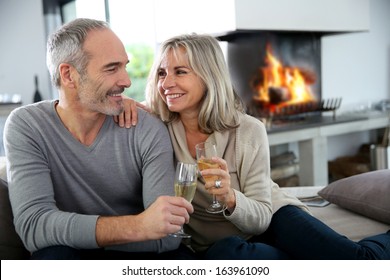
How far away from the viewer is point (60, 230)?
1.37 m

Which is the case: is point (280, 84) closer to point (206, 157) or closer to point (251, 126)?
point (251, 126)

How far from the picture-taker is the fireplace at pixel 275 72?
12.8ft

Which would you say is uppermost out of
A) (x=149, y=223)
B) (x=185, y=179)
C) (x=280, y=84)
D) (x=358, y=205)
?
(x=280, y=84)

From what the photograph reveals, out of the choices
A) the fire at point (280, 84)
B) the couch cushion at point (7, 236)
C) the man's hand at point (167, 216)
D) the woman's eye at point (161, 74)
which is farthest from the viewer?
the fire at point (280, 84)

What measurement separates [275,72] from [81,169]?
2713 mm

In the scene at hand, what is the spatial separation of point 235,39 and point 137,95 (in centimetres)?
95

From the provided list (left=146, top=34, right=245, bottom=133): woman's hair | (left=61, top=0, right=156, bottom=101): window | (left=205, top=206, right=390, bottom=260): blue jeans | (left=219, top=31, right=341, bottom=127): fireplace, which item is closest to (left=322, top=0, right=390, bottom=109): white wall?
(left=219, top=31, right=341, bottom=127): fireplace

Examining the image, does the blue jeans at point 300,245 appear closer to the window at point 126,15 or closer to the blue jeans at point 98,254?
the blue jeans at point 98,254

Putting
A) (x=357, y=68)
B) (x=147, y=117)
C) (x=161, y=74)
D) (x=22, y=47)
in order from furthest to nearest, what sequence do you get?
(x=357, y=68), (x=22, y=47), (x=161, y=74), (x=147, y=117)

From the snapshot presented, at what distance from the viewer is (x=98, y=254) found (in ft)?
4.82

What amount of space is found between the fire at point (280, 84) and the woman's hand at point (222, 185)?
2.49 metres

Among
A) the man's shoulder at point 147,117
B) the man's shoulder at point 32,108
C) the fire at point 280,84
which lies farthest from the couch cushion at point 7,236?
the fire at point 280,84

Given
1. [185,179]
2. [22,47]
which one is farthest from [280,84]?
[185,179]
